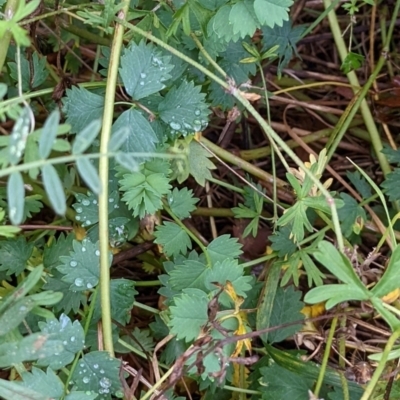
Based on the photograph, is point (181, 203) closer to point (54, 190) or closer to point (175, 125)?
point (175, 125)

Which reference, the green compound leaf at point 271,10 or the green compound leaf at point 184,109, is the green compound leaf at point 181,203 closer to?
the green compound leaf at point 184,109

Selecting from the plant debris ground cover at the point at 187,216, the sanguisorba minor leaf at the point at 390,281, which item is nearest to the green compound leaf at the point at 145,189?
the plant debris ground cover at the point at 187,216

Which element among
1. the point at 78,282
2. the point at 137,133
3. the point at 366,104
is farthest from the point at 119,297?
the point at 366,104

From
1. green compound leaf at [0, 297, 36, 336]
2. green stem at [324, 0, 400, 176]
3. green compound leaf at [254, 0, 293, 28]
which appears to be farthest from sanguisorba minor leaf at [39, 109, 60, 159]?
green stem at [324, 0, 400, 176]

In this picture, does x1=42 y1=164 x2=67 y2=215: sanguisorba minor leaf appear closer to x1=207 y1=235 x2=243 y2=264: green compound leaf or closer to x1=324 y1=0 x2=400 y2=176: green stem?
x1=207 y1=235 x2=243 y2=264: green compound leaf

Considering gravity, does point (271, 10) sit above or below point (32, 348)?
above

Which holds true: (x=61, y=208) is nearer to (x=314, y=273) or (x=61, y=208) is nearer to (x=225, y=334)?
(x=225, y=334)

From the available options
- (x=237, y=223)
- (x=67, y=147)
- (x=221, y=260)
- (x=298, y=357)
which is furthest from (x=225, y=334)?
(x=237, y=223)
